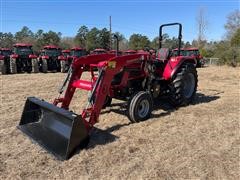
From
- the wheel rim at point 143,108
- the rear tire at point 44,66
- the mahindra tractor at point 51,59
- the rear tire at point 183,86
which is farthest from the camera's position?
the mahindra tractor at point 51,59

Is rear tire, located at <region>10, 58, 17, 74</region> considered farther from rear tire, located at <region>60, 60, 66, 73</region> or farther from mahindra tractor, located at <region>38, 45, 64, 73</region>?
rear tire, located at <region>60, 60, 66, 73</region>

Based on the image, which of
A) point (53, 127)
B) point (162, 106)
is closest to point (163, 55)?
point (162, 106)

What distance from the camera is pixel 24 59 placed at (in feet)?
59.4

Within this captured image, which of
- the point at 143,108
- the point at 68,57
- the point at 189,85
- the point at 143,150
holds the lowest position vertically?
the point at 143,150

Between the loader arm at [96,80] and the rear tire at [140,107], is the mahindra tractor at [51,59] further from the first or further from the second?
the rear tire at [140,107]

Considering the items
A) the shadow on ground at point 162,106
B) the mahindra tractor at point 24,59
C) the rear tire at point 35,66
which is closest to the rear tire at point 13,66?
the mahindra tractor at point 24,59

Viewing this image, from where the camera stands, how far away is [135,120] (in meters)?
5.70

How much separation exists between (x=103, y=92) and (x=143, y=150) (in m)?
1.22

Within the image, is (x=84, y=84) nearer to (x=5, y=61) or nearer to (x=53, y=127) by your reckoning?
(x=53, y=127)

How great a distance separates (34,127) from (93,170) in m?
1.88

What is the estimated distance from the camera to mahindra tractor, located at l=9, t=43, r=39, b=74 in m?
17.7

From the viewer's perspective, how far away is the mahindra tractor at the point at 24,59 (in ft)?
58.0

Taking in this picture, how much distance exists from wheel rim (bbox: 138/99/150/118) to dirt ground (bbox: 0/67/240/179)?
0.20m

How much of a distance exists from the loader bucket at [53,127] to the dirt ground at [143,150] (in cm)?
13
